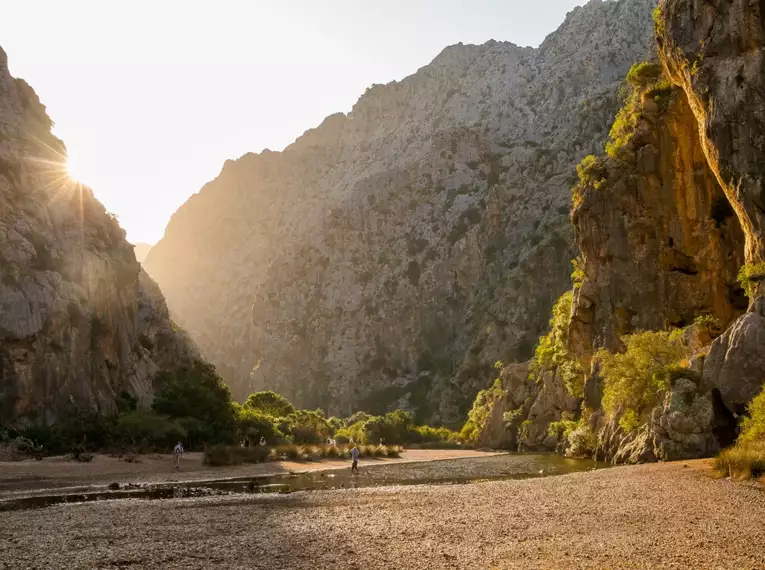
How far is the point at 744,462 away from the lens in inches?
909

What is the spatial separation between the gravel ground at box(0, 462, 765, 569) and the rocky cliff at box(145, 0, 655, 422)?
103858mm

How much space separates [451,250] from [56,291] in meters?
105

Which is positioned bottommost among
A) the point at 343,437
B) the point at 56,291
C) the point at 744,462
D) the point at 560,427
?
the point at 343,437

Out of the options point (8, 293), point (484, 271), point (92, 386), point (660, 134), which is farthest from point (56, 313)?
point (484, 271)

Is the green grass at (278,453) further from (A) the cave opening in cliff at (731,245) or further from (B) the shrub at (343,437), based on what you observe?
(A) the cave opening in cliff at (731,245)

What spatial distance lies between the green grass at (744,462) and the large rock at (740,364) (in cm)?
926

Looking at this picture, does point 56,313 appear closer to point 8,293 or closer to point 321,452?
point 8,293

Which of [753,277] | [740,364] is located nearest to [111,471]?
[740,364]

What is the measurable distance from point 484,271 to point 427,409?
35720 mm

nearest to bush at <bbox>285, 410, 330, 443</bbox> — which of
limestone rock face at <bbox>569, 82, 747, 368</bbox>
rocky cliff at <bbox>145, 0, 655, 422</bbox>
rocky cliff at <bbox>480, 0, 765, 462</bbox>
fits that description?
rocky cliff at <bbox>480, 0, 765, 462</bbox>

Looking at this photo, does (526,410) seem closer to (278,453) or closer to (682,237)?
(682,237)

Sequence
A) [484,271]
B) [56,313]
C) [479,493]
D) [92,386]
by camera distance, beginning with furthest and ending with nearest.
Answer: [484,271], [92,386], [56,313], [479,493]

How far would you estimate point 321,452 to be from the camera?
58062 millimetres

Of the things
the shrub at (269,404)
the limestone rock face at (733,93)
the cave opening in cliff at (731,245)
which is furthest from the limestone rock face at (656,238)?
the shrub at (269,404)
